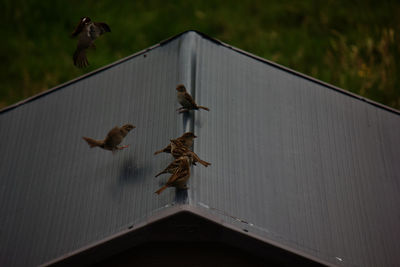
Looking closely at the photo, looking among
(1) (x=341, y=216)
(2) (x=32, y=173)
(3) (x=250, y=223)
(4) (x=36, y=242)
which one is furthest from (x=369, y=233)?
(2) (x=32, y=173)

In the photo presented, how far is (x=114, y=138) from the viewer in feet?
13.6

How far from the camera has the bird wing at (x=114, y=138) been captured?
4.11 metres

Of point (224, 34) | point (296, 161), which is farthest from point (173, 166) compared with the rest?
point (224, 34)

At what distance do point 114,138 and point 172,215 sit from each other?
1.10 metres

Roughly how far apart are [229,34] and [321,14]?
2.05 m

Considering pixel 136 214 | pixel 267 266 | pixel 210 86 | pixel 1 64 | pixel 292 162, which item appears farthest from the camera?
pixel 1 64

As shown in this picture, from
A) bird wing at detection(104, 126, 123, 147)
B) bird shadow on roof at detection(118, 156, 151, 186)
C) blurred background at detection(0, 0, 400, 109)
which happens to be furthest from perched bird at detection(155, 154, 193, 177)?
blurred background at detection(0, 0, 400, 109)

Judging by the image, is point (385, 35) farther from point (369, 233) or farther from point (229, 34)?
point (369, 233)

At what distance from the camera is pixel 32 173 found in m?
4.55

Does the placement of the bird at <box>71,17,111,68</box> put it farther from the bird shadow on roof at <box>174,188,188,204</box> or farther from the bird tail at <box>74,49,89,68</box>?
the bird shadow on roof at <box>174,188,188,204</box>

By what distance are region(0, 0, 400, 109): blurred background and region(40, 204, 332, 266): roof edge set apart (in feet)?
18.2

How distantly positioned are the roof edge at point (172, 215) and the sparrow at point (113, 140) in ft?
2.95

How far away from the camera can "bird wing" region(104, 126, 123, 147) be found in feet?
13.5

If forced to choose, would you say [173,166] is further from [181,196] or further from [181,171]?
[181,196]
